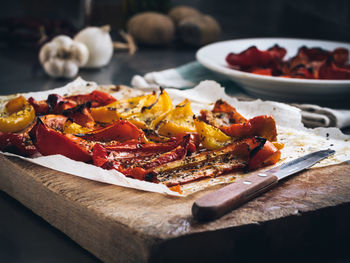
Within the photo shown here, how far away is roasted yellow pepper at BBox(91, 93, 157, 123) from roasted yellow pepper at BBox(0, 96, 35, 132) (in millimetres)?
235

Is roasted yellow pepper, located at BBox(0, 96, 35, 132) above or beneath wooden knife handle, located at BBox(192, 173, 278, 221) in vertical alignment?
beneath

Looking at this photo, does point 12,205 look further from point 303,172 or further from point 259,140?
point 303,172

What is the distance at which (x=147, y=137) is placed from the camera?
163cm

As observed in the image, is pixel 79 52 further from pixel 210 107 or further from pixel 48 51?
pixel 210 107

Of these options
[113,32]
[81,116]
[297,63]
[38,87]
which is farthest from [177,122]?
[113,32]

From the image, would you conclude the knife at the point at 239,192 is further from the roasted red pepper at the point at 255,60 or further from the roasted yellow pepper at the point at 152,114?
the roasted red pepper at the point at 255,60

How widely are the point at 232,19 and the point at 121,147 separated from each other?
435 cm

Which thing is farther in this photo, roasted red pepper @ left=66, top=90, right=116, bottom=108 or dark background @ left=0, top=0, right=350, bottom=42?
dark background @ left=0, top=0, right=350, bottom=42

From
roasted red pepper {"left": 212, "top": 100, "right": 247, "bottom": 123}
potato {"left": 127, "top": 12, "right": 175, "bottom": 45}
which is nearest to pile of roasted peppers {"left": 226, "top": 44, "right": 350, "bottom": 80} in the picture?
roasted red pepper {"left": 212, "top": 100, "right": 247, "bottom": 123}

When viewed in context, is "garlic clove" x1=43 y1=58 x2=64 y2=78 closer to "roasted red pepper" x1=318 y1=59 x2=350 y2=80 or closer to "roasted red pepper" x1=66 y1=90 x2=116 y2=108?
"roasted red pepper" x1=66 y1=90 x2=116 y2=108

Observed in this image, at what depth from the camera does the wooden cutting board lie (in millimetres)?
1068

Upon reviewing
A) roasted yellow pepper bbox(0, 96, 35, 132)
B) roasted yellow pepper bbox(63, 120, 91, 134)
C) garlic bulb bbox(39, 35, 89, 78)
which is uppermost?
roasted yellow pepper bbox(63, 120, 91, 134)

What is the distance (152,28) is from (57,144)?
2783 millimetres

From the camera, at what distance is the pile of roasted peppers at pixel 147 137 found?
55.8 inches
